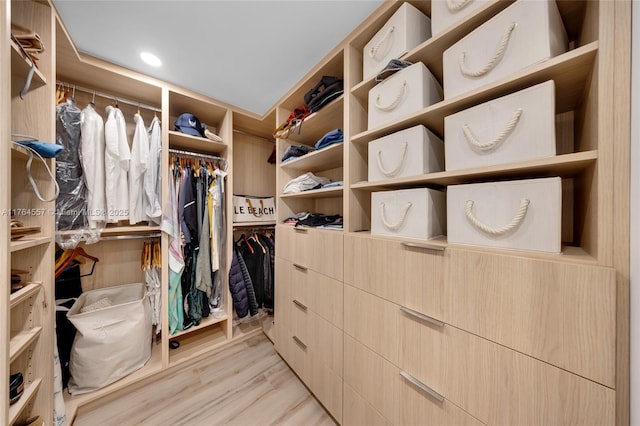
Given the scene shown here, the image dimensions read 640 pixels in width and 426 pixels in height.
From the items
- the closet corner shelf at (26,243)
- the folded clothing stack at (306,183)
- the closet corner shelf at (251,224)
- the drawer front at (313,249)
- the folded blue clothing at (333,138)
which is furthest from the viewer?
the closet corner shelf at (251,224)

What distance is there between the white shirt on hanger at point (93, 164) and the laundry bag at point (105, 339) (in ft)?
1.80

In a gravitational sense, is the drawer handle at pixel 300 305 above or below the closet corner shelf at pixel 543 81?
below

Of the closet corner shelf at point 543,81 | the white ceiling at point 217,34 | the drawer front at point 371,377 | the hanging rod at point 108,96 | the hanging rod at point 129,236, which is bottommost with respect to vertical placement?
the drawer front at point 371,377

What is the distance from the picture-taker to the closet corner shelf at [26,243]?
27.0 inches

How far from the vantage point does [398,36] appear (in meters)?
0.87

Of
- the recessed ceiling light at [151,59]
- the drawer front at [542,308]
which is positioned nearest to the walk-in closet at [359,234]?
the drawer front at [542,308]

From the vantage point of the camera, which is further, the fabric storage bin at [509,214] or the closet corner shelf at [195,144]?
the closet corner shelf at [195,144]

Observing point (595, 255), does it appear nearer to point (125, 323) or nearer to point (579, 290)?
point (579, 290)

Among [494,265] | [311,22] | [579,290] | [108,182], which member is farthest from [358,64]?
[108,182]

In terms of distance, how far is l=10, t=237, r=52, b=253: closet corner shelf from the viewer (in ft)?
2.25

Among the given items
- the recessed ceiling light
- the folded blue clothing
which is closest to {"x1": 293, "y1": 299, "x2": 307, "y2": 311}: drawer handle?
the folded blue clothing

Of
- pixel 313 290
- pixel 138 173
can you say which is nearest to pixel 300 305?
pixel 313 290

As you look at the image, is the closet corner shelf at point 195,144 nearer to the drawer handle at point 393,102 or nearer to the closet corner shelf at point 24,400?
the drawer handle at point 393,102

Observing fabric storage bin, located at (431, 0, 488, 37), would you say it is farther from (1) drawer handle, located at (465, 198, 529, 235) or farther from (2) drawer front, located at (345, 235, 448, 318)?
(2) drawer front, located at (345, 235, 448, 318)
